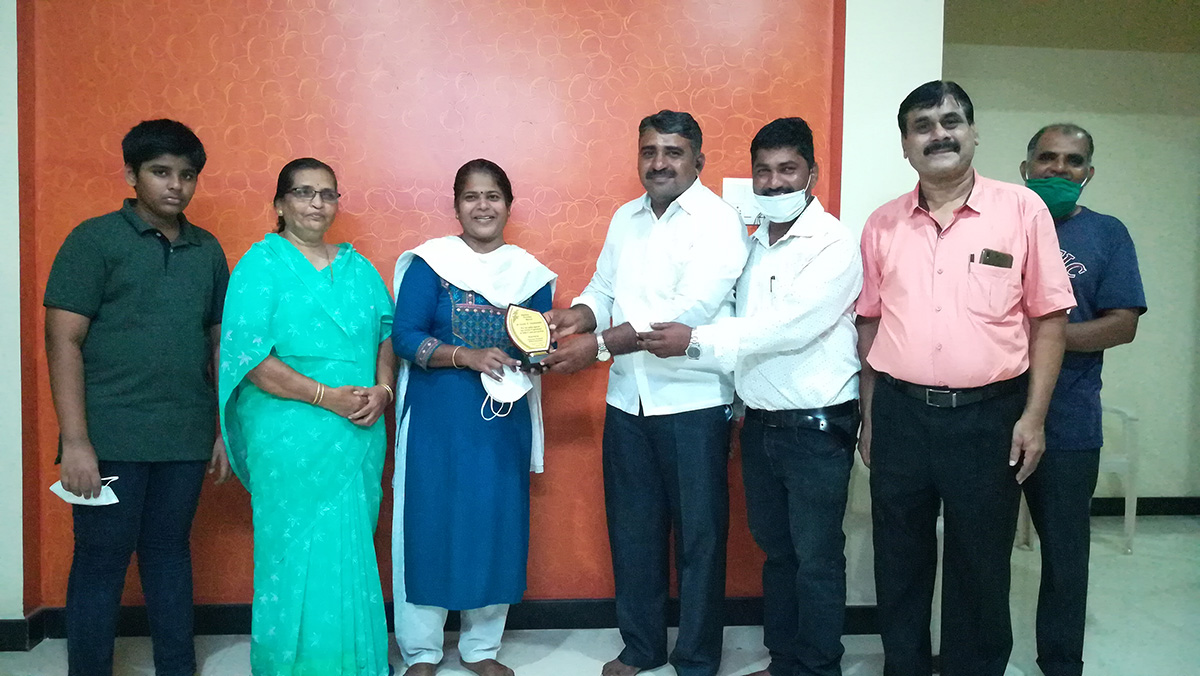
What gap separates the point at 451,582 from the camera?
2359mm

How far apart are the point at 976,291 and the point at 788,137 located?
0.69 m

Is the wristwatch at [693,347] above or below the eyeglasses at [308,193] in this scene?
below

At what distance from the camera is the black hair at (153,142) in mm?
2230

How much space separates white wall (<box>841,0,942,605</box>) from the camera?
2.69 m

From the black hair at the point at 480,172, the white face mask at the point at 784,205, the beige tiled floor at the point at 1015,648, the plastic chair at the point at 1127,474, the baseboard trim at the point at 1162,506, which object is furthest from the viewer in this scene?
the baseboard trim at the point at 1162,506

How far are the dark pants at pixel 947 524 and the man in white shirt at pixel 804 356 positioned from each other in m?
0.13

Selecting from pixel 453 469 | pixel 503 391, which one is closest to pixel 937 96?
pixel 503 391

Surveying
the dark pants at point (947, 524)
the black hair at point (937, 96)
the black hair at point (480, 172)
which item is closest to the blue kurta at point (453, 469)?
the black hair at point (480, 172)

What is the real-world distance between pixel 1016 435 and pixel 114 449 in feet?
8.62

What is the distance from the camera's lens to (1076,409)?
2197 mm

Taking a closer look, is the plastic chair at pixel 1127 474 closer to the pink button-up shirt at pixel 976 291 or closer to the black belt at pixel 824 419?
the black belt at pixel 824 419

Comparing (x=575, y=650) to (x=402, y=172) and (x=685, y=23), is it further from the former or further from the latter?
(x=685, y=23)

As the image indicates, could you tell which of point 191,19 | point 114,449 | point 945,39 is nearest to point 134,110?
point 191,19

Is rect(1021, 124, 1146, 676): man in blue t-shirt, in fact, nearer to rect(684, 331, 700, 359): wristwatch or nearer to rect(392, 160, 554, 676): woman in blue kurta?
rect(684, 331, 700, 359): wristwatch
